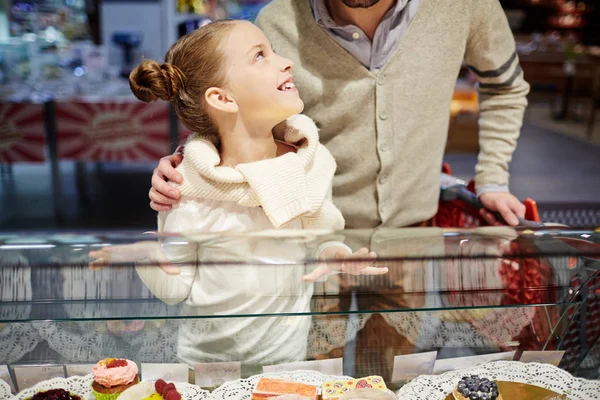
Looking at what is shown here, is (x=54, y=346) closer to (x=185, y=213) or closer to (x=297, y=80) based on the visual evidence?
(x=185, y=213)

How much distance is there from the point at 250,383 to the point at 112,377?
0.28 m

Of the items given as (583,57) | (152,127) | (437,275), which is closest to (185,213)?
(437,275)

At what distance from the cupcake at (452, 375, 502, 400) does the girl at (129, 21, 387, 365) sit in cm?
30

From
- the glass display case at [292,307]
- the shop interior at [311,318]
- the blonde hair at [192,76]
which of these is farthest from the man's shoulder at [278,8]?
the glass display case at [292,307]

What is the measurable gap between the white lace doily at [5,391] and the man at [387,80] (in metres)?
1.03

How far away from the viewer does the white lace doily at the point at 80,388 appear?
128 centimetres

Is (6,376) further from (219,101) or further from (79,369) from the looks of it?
(219,101)

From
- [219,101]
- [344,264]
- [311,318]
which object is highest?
[219,101]

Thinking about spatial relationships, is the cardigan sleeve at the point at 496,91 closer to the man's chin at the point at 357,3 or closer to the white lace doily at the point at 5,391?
the man's chin at the point at 357,3

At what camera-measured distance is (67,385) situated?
52.0 inches

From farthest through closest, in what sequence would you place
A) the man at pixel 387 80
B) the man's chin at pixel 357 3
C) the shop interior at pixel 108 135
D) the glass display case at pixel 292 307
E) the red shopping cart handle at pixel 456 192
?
the shop interior at pixel 108 135 → the red shopping cart handle at pixel 456 192 → the man at pixel 387 80 → the man's chin at pixel 357 3 → the glass display case at pixel 292 307

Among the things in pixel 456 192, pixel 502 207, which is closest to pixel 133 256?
pixel 502 207

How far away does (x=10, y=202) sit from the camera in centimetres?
562

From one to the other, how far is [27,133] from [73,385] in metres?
4.19
